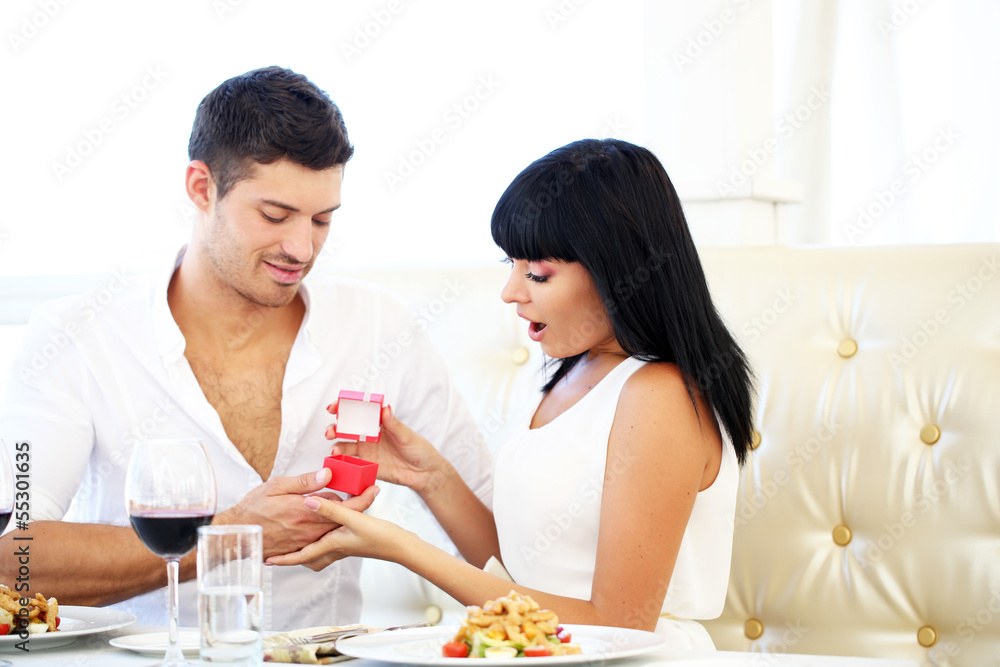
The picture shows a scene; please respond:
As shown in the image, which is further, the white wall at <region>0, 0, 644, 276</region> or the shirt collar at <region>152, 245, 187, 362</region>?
the white wall at <region>0, 0, 644, 276</region>

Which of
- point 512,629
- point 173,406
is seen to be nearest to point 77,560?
point 173,406

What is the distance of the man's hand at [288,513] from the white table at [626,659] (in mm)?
341

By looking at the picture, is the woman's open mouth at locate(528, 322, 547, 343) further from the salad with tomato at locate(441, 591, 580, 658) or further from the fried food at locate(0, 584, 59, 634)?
the fried food at locate(0, 584, 59, 634)

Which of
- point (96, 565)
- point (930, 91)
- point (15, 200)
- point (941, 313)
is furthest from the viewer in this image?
point (15, 200)

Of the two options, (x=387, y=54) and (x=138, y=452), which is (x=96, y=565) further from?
(x=387, y=54)

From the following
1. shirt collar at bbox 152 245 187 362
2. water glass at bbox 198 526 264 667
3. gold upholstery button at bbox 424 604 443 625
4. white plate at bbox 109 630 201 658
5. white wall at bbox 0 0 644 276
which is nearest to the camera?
water glass at bbox 198 526 264 667

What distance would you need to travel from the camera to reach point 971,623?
4.63 feet

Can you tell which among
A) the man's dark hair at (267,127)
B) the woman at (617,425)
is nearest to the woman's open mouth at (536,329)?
the woman at (617,425)

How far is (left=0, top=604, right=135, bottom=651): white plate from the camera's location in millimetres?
896

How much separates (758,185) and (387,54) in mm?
1012

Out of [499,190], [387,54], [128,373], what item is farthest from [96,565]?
[387,54]

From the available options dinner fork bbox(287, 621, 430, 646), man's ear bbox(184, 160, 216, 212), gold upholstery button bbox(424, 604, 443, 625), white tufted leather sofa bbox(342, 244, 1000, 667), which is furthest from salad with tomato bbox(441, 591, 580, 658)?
man's ear bbox(184, 160, 216, 212)

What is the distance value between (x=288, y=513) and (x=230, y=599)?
0.59 metres

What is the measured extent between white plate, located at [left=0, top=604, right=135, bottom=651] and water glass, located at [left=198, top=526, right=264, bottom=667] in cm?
28
